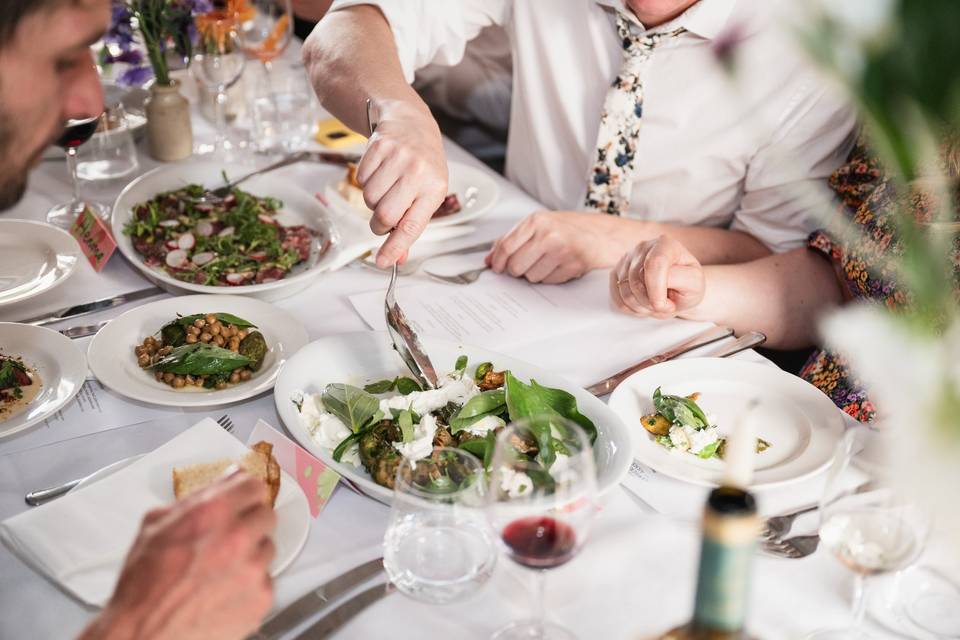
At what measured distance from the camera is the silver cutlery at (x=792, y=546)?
105cm

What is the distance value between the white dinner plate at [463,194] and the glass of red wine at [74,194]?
48 cm

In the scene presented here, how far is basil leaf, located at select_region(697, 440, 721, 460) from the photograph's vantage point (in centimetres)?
122

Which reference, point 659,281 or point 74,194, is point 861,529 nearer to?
point 659,281

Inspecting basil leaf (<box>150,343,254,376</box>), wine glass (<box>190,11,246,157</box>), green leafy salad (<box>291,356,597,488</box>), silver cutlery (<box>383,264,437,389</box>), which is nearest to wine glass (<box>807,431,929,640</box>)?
green leafy salad (<box>291,356,597,488</box>)

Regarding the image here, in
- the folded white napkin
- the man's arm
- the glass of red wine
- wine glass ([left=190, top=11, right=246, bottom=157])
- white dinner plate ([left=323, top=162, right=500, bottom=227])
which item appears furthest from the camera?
wine glass ([left=190, top=11, right=246, bottom=157])

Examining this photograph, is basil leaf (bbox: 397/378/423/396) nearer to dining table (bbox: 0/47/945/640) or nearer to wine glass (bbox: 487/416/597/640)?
dining table (bbox: 0/47/945/640)

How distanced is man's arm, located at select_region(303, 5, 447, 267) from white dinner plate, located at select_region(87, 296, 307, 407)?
22 centimetres

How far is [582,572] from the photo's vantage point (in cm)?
103

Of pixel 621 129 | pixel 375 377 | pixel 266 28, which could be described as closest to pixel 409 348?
pixel 375 377

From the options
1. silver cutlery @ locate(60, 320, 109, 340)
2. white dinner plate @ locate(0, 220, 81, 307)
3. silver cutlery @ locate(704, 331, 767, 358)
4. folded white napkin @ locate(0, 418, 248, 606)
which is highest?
white dinner plate @ locate(0, 220, 81, 307)

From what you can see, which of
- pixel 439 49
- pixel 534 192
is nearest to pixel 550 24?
pixel 439 49

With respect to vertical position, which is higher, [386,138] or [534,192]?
[386,138]

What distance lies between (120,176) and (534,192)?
1011 millimetres

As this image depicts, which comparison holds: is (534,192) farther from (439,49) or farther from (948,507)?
(948,507)
